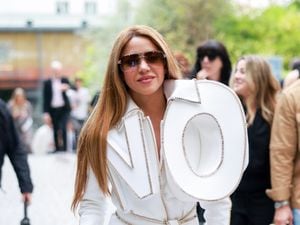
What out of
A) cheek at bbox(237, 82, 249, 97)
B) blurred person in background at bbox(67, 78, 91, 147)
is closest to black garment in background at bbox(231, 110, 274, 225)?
cheek at bbox(237, 82, 249, 97)

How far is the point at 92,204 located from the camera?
112 inches

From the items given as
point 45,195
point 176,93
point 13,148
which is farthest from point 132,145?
point 45,195

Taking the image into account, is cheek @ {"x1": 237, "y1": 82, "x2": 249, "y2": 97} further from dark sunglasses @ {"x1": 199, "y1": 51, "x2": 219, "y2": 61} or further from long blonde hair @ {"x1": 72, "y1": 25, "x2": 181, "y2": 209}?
long blonde hair @ {"x1": 72, "y1": 25, "x2": 181, "y2": 209}

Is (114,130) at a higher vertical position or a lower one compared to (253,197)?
higher

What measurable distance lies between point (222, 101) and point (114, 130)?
46 centimetres

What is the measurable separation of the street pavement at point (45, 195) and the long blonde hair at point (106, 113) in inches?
126

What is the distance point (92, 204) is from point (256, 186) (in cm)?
187

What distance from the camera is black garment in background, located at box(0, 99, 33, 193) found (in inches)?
191

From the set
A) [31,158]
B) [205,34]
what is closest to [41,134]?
[31,158]

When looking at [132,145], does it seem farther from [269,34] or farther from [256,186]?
[269,34]

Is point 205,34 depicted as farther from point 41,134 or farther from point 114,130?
point 114,130

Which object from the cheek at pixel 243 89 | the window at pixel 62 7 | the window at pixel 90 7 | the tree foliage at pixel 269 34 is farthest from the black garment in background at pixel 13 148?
the window at pixel 62 7

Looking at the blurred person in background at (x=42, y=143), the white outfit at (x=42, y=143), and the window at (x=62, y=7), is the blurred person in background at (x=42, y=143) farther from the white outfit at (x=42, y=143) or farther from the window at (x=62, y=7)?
the window at (x=62, y=7)

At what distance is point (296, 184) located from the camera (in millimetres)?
3828
